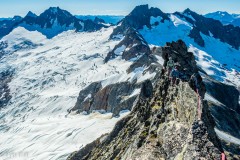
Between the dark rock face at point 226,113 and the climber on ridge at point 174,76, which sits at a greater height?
the climber on ridge at point 174,76

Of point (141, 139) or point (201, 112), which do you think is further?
point (141, 139)

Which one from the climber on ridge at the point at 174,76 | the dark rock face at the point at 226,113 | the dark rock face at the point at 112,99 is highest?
the climber on ridge at the point at 174,76

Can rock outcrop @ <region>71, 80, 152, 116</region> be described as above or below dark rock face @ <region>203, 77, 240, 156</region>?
below

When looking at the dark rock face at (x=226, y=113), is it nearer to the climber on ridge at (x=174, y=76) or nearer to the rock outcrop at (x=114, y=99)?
the climber on ridge at (x=174, y=76)

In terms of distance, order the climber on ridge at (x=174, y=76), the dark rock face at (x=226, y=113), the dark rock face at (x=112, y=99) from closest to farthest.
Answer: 1. the climber on ridge at (x=174, y=76)
2. the dark rock face at (x=226, y=113)
3. the dark rock face at (x=112, y=99)

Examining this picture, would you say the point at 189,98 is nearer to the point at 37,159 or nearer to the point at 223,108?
the point at 223,108

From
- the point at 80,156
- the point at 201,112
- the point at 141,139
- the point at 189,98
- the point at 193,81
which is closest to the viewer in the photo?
the point at 201,112

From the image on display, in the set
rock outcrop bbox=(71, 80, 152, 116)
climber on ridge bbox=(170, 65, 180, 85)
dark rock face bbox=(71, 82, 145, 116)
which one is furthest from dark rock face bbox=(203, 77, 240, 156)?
dark rock face bbox=(71, 82, 145, 116)

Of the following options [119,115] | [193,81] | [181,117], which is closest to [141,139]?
[193,81]

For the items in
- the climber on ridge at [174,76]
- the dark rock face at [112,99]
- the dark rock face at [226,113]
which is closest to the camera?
the climber on ridge at [174,76]

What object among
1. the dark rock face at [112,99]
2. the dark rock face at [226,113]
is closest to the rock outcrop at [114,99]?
the dark rock face at [112,99]

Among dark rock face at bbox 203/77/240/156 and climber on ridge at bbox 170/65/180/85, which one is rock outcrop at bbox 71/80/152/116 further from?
climber on ridge at bbox 170/65/180/85
